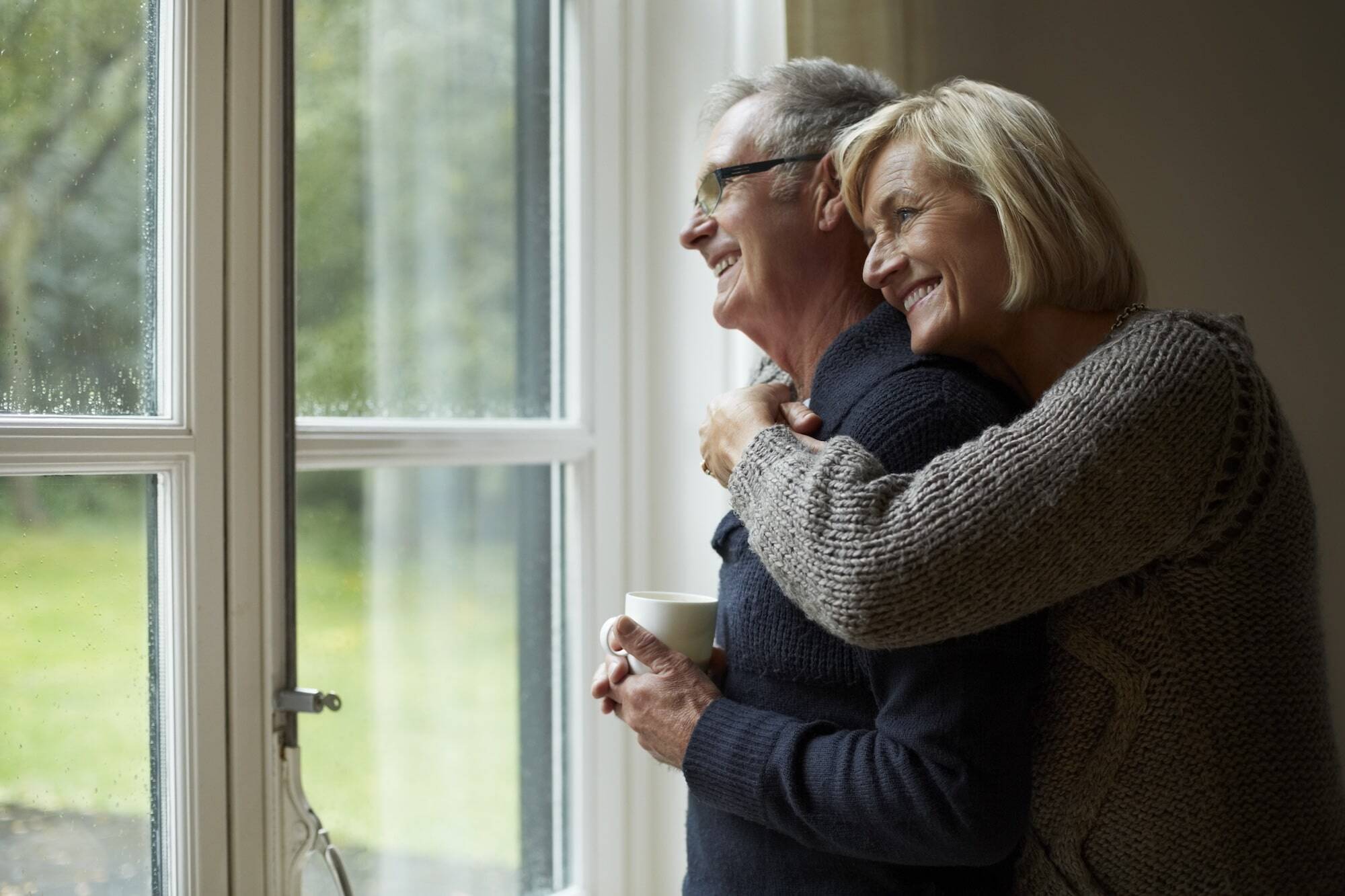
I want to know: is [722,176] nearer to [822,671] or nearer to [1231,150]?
[822,671]

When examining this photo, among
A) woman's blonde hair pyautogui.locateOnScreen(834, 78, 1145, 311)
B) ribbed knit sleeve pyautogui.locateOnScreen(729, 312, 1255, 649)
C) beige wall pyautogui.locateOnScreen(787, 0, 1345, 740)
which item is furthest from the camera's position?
beige wall pyautogui.locateOnScreen(787, 0, 1345, 740)

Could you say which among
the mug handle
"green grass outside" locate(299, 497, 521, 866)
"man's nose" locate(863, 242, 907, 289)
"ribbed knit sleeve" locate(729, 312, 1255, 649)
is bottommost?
"green grass outside" locate(299, 497, 521, 866)

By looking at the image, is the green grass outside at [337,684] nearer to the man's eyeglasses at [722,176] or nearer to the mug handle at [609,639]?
the mug handle at [609,639]

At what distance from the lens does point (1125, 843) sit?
3.25ft

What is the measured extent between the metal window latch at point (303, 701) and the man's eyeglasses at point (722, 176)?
2.28 feet

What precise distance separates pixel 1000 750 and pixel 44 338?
3.08ft

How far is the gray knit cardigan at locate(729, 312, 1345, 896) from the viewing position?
0.88m

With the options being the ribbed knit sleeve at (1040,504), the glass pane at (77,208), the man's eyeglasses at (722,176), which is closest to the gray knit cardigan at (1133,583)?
the ribbed knit sleeve at (1040,504)

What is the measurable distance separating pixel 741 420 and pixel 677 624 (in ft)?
0.71

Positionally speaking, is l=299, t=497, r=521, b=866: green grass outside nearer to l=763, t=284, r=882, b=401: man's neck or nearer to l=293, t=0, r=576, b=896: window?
l=293, t=0, r=576, b=896: window

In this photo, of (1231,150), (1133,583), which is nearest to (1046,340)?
(1133,583)

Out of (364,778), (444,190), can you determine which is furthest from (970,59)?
(364,778)

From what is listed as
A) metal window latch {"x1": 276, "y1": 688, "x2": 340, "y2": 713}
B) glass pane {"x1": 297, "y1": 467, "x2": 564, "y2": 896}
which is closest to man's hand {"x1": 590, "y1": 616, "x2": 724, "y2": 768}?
metal window latch {"x1": 276, "y1": 688, "x2": 340, "y2": 713}

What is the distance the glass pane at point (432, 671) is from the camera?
4.54 feet
